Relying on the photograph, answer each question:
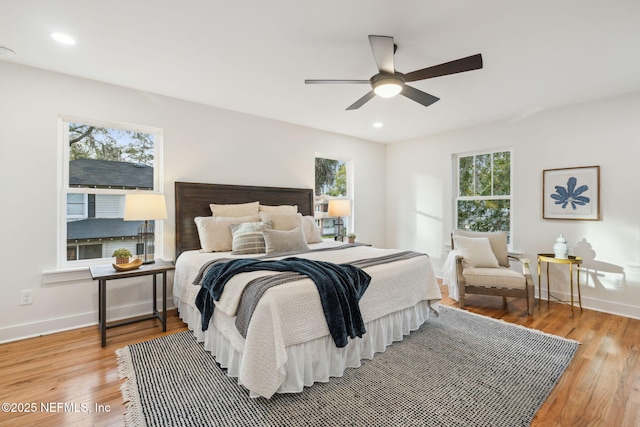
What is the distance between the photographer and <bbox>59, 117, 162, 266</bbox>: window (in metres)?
3.05

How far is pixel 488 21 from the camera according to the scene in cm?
213

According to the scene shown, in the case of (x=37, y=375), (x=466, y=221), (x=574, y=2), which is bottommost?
(x=37, y=375)

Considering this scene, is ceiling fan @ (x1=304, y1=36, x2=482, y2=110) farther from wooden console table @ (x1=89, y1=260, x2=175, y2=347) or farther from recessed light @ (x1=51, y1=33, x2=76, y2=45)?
wooden console table @ (x1=89, y1=260, x2=175, y2=347)

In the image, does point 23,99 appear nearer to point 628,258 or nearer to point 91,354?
point 91,354

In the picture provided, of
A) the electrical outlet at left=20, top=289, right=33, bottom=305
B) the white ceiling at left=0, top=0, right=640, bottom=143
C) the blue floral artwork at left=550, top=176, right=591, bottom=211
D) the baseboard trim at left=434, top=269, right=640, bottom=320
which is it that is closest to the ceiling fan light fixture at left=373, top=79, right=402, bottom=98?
the white ceiling at left=0, top=0, right=640, bottom=143

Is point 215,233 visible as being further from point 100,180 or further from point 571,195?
point 571,195

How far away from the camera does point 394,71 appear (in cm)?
242

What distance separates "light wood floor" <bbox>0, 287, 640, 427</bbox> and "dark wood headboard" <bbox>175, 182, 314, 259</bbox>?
0.95 m

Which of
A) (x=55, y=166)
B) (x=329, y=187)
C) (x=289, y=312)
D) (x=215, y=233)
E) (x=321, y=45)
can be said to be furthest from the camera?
(x=329, y=187)

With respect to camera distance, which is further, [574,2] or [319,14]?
[319,14]

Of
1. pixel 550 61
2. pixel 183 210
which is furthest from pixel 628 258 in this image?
pixel 183 210

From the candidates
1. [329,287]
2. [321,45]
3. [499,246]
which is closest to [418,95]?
[321,45]

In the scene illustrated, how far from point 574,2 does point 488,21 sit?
1.59 feet

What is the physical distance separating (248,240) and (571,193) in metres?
4.10
